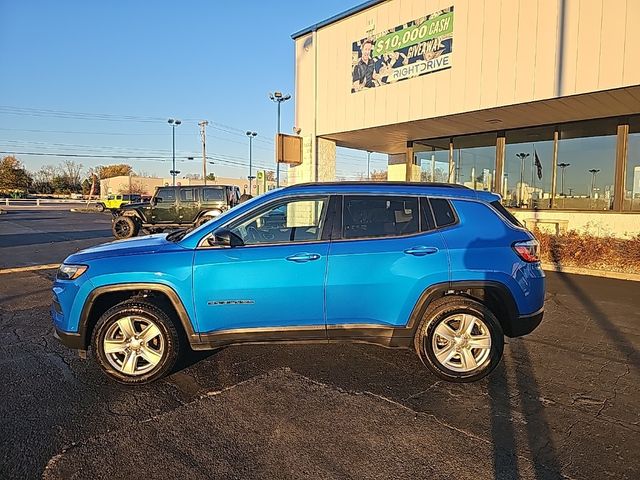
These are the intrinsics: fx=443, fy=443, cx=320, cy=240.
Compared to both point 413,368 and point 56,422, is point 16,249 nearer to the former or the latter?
point 56,422

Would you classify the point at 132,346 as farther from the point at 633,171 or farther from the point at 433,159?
the point at 433,159

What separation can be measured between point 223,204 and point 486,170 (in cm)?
996

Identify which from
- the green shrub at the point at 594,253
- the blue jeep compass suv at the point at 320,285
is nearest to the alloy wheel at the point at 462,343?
the blue jeep compass suv at the point at 320,285

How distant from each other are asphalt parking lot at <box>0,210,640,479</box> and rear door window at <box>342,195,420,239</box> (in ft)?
4.36

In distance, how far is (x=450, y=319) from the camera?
4.00m

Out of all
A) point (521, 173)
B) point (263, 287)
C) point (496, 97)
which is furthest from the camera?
point (521, 173)

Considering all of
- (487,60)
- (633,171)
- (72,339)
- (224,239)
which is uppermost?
(487,60)

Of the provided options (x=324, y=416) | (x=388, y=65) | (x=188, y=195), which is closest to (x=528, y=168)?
(x=388, y=65)

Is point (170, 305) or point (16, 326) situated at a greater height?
point (170, 305)

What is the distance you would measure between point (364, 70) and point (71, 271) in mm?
11455

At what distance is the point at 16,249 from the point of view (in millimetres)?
12930

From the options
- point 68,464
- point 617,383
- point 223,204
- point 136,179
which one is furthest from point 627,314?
point 136,179

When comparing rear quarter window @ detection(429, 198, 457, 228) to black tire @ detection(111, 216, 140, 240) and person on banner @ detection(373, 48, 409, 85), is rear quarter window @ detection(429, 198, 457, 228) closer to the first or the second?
person on banner @ detection(373, 48, 409, 85)

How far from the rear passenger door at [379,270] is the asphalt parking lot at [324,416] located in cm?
62
